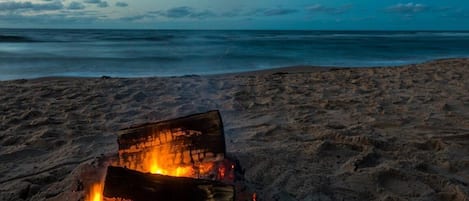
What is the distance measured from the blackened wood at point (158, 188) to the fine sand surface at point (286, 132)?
84 cm

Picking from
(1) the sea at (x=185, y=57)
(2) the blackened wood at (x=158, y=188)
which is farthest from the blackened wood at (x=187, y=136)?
(1) the sea at (x=185, y=57)

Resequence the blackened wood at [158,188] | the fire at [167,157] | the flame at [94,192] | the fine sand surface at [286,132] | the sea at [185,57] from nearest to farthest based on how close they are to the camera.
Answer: the blackened wood at [158,188] < the flame at [94,192] < the fire at [167,157] < the fine sand surface at [286,132] < the sea at [185,57]

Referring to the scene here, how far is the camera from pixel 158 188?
208cm

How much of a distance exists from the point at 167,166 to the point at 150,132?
275 millimetres

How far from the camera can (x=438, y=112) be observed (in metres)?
5.62

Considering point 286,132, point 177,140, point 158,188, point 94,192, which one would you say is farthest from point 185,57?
point 158,188

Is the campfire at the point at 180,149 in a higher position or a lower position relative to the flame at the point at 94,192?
higher

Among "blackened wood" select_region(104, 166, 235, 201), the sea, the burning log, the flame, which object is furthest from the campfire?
the sea

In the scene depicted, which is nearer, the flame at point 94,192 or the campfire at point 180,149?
the flame at point 94,192

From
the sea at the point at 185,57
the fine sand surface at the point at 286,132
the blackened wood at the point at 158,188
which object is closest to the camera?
the blackened wood at the point at 158,188

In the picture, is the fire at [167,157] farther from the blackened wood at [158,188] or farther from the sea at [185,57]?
the sea at [185,57]

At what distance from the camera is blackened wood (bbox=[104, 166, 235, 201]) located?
6.81 feet

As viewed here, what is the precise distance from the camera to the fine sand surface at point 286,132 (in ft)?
10.8

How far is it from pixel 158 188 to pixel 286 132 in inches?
114
